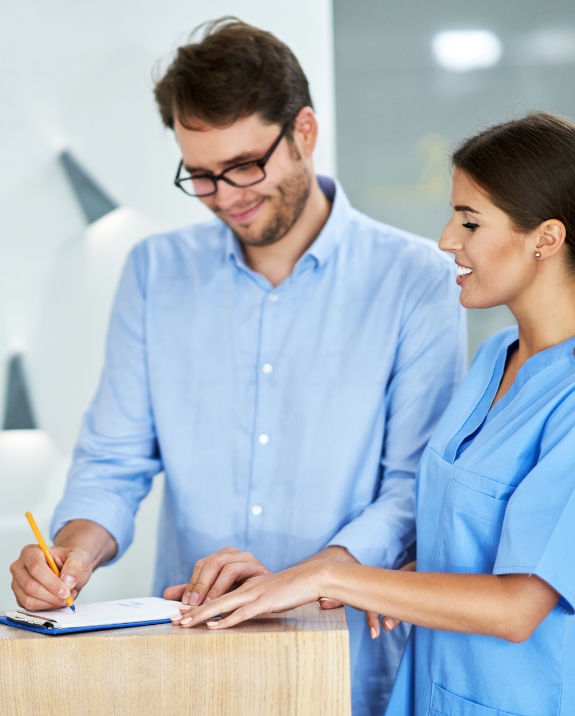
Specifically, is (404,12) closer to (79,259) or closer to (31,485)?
(79,259)

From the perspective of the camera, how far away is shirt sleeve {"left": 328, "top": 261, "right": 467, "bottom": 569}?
4.83 ft

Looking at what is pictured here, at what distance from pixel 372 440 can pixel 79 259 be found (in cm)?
111

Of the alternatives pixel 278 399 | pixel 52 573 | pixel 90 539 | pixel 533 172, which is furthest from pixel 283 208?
pixel 52 573

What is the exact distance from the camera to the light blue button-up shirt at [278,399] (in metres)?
1.57

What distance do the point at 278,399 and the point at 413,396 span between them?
0.26 metres

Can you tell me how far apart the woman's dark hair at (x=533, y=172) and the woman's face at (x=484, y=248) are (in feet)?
0.06

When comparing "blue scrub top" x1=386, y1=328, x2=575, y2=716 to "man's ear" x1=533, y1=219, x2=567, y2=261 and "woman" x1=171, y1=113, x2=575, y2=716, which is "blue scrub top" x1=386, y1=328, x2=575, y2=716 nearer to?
"woman" x1=171, y1=113, x2=575, y2=716

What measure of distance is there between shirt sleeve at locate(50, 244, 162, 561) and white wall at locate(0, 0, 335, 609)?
56 cm

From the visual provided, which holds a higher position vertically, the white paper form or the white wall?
the white wall

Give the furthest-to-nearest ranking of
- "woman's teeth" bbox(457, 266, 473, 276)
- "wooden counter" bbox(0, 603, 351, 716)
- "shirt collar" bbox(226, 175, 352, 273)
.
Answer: "shirt collar" bbox(226, 175, 352, 273) → "woman's teeth" bbox(457, 266, 473, 276) → "wooden counter" bbox(0, 603, 351, 716)

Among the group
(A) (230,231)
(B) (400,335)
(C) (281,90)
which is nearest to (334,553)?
(B) (400,335)

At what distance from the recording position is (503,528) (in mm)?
1110

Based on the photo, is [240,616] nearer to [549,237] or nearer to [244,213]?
[549,237]

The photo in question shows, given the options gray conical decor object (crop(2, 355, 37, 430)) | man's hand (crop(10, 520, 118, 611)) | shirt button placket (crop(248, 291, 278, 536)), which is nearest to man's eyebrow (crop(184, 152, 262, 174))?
shirt button placket (crop(248, 291, 278, 536))
